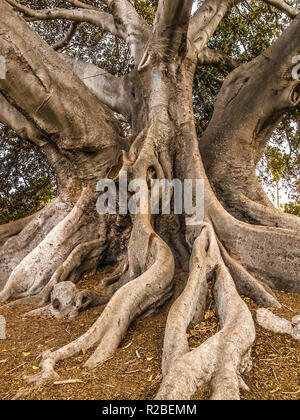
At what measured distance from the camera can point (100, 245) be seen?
5.02m

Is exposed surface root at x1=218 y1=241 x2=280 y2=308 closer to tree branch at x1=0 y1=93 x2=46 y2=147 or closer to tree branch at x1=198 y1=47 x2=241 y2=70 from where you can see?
tree branch at x1=0 y1=93 x2=46 y2=147

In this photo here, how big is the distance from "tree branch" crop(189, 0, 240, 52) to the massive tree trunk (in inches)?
1.5

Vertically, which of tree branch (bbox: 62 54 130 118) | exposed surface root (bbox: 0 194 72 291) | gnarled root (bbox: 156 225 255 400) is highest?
tree branch (bbox: 62 54 130 118)

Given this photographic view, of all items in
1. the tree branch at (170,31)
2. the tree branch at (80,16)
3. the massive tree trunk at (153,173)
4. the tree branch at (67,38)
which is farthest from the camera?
the tree branch at (67,38)

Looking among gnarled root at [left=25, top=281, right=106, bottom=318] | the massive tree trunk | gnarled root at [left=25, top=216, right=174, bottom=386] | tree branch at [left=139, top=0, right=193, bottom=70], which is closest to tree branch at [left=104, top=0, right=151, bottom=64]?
the massive tree trunk

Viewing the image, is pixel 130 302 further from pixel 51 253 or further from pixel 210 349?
pixel 51 253

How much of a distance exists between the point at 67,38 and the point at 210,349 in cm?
807

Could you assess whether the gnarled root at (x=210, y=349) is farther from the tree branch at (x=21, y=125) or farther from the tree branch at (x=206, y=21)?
the tree branch at (x=206, y=21)

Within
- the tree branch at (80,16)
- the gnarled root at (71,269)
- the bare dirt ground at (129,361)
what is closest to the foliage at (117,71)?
the tree branch at (80,16)

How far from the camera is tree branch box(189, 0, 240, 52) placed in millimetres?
6316

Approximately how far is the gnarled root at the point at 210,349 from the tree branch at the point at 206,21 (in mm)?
4621

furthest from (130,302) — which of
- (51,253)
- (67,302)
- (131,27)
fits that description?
(131,27)

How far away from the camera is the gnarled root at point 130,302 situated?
265 centimetres
